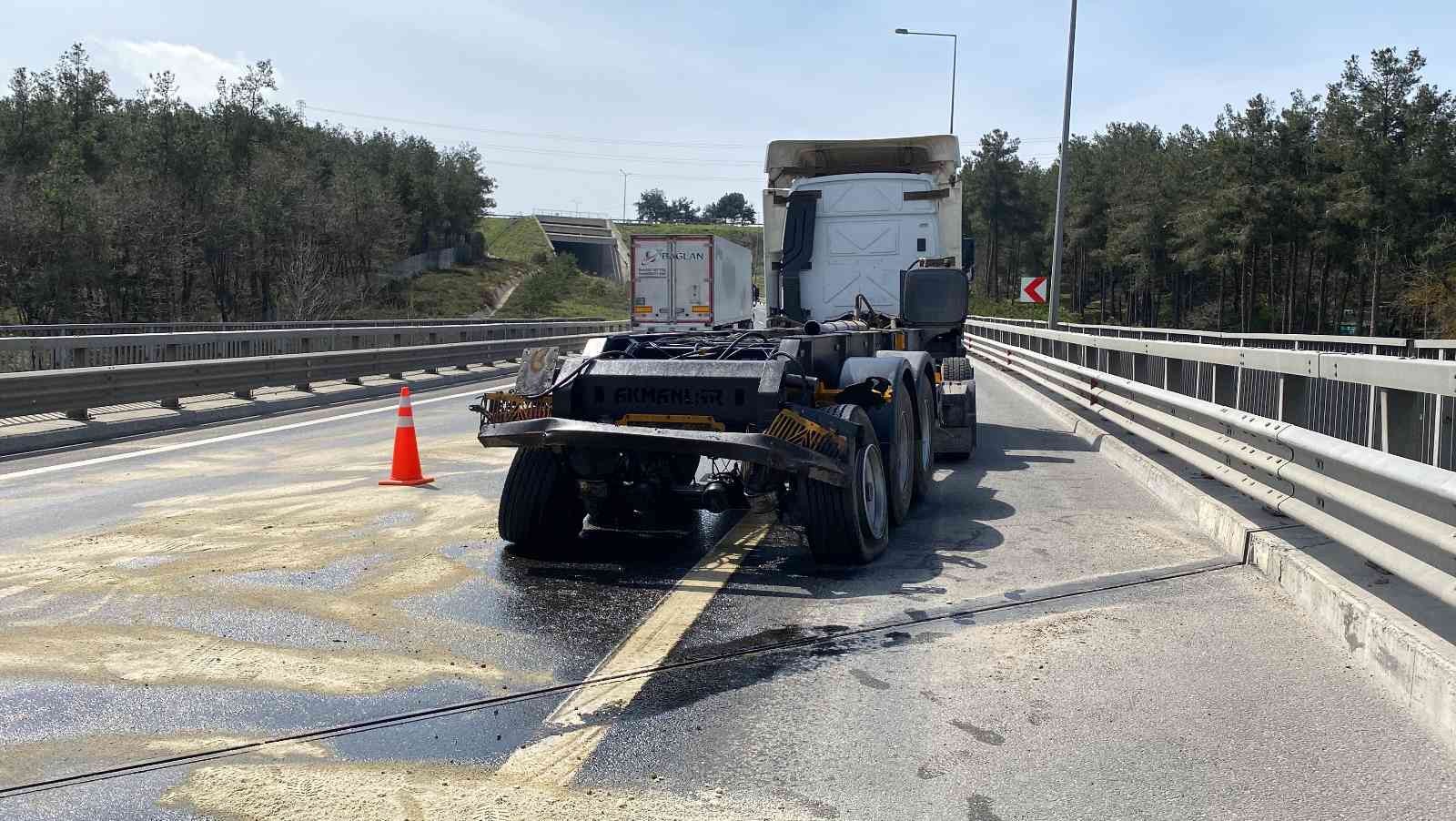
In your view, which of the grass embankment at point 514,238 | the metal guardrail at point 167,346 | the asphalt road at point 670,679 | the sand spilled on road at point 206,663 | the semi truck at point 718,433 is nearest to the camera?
the asphalt road at point 670,679

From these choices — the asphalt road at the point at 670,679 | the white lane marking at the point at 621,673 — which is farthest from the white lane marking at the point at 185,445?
the white lane marking at the point at 621,673

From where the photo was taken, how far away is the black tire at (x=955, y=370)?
12.2m

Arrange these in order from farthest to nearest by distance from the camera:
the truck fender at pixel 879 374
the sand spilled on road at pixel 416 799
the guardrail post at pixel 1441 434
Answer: the truck fender at pixel 879 374 < the guardrail post at pixel 1441 434 < the sand spilled on road at pixel 416 799

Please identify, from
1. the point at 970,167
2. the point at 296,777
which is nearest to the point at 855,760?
the point at 296,777

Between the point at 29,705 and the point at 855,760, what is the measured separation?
2.95 metres

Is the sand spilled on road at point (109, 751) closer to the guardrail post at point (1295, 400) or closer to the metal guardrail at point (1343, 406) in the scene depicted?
the metal guardrail at point (1343, 406)

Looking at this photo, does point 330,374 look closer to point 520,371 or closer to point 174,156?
point 520,371

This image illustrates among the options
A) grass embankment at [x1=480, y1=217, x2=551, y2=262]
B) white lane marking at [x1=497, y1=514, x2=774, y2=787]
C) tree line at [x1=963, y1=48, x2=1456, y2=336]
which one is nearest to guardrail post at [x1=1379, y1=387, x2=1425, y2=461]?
white lane marking at [x1=497, y1=514, x2=774, y2=787]

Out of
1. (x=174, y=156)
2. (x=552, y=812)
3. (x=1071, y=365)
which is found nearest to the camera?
(x=552, y=812)

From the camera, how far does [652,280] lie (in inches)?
1261

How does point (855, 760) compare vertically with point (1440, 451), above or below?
below

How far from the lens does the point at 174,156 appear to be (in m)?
61.6

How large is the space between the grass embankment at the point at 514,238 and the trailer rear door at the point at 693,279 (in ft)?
260

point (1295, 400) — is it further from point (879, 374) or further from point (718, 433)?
point (718, 433)
